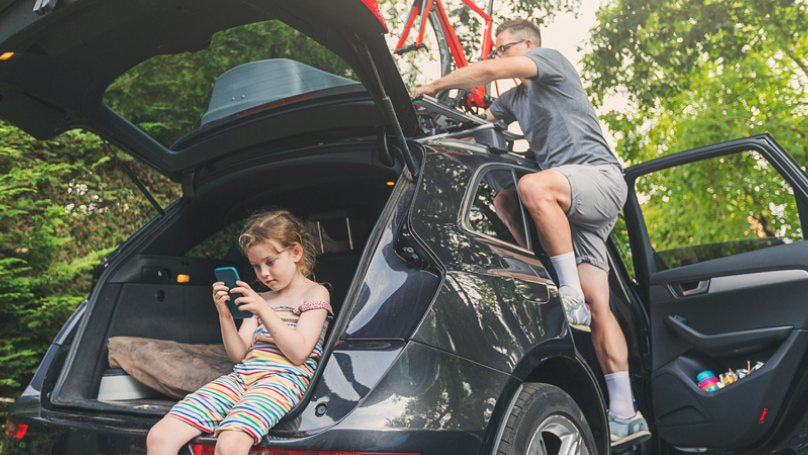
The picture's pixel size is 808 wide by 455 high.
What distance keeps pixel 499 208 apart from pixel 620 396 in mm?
1103

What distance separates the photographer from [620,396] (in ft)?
9.09

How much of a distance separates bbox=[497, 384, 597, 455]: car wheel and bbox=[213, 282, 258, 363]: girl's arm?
95cm

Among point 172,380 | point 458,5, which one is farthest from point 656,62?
point 172,380

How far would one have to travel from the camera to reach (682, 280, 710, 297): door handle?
118 inches

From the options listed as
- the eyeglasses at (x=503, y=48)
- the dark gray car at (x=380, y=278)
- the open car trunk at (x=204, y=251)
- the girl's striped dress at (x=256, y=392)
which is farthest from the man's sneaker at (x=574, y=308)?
the eyeglasses at (x=503, y=48)

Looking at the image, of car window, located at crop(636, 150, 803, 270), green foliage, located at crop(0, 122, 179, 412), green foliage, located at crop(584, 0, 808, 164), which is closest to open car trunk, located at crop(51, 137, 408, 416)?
green foliage, located at crop(0, 122, 179, 412)

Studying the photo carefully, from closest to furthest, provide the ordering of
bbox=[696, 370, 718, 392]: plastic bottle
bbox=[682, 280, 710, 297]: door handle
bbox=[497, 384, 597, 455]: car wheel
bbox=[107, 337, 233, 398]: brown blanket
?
bbox=[497, 384, 597, 455]: car wheel
bbox=[107, 337, 233, 398]: brown blanket
bbox=[696, 370, 718, 392]: plastic bottle
bbox=[682, 280, 710, 297]: door handle

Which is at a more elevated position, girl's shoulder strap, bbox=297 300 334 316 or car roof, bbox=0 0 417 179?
car roof, bbox=0 0 417 179

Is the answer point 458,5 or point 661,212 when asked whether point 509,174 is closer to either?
point 458,5

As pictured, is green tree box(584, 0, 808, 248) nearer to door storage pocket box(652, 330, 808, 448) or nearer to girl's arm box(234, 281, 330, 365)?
door storage pocket box(652, 330, 808, 448)

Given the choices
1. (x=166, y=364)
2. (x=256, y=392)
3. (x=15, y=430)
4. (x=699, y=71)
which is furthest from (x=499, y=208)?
(x=699, y=71)

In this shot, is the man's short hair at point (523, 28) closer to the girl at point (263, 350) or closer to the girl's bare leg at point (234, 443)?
the girl at point (263, 350)

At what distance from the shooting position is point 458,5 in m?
8.26

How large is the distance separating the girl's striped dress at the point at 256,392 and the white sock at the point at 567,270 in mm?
1058
